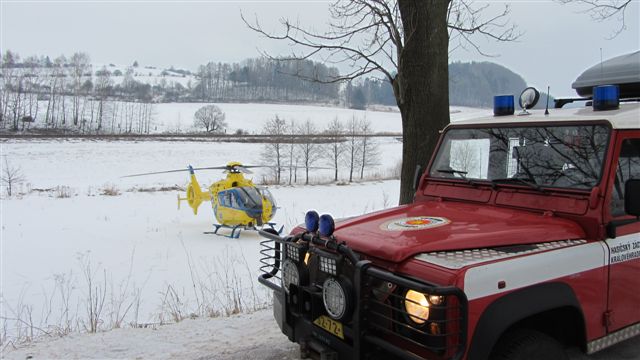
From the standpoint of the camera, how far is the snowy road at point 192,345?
4391 mm

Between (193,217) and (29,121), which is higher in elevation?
(29,121)

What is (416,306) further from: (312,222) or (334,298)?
(312,222)

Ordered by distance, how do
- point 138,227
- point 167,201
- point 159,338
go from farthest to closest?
1. point 167,201
2. point 138,227
3. point 159,338

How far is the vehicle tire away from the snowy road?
1.10 m

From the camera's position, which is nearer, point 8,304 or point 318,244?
point 318,244

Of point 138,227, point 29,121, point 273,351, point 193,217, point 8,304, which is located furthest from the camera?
point 29,121

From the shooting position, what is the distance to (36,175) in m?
34.5

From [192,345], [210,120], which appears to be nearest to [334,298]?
[192,345]

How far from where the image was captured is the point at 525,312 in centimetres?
298

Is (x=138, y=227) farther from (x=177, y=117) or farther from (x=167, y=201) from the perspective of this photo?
(x=177, y=117)

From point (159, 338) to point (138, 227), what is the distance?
14.2 metres

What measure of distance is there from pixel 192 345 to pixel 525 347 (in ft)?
10.4

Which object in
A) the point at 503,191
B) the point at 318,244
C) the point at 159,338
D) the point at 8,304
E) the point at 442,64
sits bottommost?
the point at 8,304

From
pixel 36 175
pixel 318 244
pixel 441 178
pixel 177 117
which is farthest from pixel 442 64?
pixel 177 117
